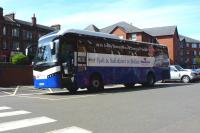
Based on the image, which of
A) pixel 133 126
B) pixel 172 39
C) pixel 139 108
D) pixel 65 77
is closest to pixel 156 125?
pixel 133 126

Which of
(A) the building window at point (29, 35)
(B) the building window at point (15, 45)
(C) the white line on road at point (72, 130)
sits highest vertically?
(A) the building window at point (29, 35)

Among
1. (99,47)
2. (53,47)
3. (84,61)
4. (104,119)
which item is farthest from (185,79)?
(104,119)

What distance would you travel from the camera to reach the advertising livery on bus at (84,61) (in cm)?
1722

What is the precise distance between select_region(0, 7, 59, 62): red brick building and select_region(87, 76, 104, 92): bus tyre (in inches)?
1780

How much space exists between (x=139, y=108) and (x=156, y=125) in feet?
9.95

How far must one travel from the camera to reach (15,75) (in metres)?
27.0

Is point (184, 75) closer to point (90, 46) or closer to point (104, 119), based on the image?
point (90, 46)

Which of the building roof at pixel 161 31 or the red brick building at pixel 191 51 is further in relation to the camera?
the red brick building at pixel 191 51

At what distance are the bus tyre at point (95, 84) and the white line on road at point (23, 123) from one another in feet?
31.5

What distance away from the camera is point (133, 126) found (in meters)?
8.07

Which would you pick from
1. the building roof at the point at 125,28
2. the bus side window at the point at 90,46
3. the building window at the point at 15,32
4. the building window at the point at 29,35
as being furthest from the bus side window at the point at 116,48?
the building window at the point at 29,35

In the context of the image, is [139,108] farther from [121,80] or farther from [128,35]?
[128,35]

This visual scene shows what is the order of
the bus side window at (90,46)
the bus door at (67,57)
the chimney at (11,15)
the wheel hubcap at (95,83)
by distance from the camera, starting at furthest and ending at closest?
the chimney at (11,15) → the wheel hubcap at (95,83) → the bus side window at (90,46) → the bus door at (67,57)

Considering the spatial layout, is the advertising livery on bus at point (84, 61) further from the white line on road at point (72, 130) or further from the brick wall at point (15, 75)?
the white line on road at point (72, 130)
